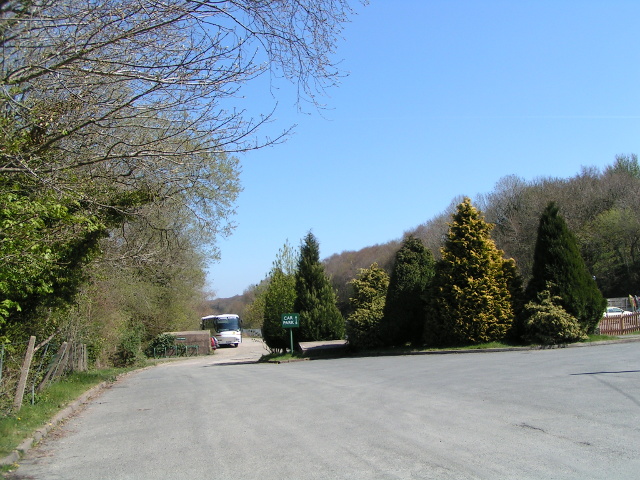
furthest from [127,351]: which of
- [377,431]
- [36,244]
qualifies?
[377,431]

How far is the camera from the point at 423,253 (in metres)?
26.0

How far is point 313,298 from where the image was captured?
3061 centimetres

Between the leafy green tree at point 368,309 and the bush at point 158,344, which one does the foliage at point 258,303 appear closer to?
the bush at point 158,344

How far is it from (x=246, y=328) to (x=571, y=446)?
9920 cm

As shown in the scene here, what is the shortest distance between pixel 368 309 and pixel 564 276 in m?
8.42

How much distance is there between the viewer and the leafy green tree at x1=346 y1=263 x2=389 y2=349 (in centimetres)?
2586

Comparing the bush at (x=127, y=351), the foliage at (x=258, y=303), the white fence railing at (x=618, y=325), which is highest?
the foliage at (x=258, y=303)

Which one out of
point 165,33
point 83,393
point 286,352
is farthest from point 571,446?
point 286,352

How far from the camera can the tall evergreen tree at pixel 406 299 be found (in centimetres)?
2494

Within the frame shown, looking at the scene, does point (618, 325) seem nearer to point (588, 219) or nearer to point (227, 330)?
point (588, 219)

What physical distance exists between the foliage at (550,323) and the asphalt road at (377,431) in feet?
21.8

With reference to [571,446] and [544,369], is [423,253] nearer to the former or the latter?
[544,369]

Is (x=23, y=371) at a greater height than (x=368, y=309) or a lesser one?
lesser

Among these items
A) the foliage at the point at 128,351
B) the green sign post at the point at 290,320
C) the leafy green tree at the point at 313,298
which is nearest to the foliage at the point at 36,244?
the green sign post at the point at 290,320
